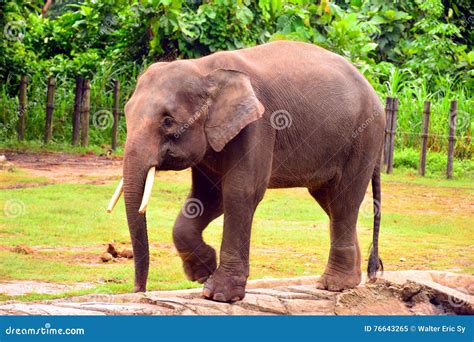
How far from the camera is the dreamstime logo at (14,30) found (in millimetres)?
15927

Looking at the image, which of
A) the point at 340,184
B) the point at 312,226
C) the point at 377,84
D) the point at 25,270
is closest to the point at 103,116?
the point at 377,84

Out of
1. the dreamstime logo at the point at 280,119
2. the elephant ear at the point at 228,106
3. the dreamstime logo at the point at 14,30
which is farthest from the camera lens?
the dreamstime logo at the point at 14,30

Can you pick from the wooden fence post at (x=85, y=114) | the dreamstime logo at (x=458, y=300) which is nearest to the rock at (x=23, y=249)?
the dreamstime logo at (x=458, y=300)

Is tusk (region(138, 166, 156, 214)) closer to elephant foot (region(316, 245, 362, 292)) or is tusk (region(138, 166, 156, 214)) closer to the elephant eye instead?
the elephant eye

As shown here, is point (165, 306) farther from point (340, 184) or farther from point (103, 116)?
point (103, 116)

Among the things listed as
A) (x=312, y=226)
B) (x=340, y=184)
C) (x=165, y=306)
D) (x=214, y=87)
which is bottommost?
(x=312, y=226)

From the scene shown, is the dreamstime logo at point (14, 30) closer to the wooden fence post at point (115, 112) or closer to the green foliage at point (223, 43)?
the green foliage at point (223, 43)

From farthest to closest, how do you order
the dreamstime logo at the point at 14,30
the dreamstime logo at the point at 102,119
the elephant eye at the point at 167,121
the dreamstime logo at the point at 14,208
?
the dreamstime logo at the point at 14,30
the dreamstime logo at the point at 102,119
the dreamstime logo at the point at 14,208
the elephant eye at the point at 167,121

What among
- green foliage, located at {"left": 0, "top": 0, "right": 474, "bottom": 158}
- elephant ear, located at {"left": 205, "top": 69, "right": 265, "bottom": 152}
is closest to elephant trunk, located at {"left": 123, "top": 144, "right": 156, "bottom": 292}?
elephant ear, located at {"left": 205, "top": 69, "right": 265, "bottom": 152}

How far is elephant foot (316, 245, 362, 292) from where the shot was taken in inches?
276

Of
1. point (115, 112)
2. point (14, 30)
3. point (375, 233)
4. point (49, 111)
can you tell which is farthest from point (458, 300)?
point (14, 30)

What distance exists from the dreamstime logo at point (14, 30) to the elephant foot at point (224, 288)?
34.7 feet

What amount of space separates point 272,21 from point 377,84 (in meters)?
1.91

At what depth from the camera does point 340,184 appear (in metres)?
7.06
